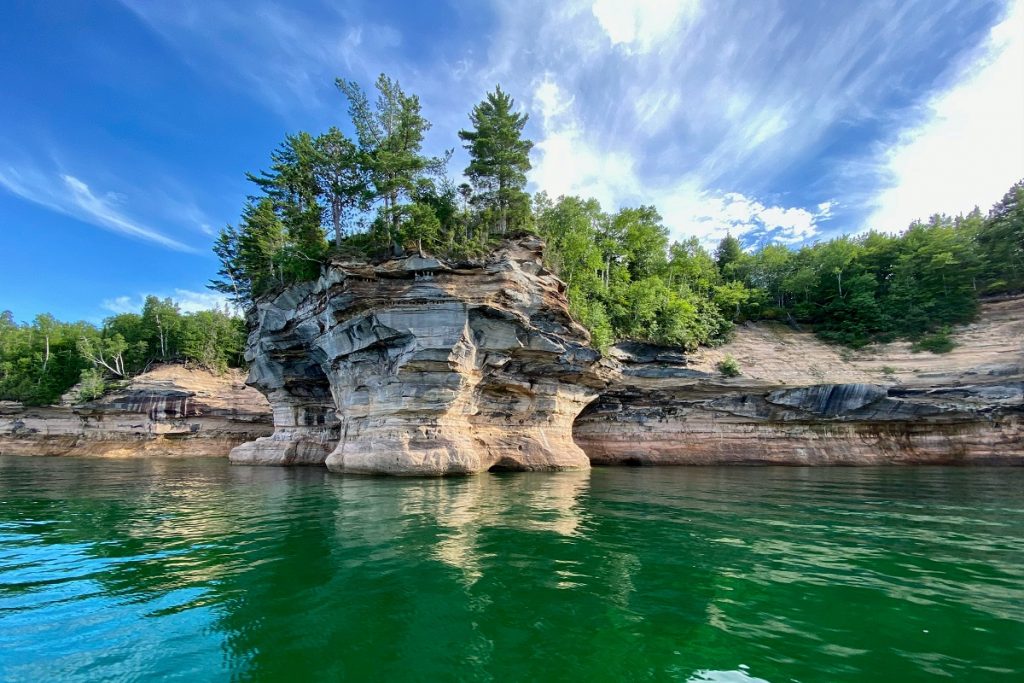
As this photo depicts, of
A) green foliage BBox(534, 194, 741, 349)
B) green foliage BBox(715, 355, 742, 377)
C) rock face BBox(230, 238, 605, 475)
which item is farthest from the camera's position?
green foliage BBox(534, 194, 741, 349)

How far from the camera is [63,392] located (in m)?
37.3

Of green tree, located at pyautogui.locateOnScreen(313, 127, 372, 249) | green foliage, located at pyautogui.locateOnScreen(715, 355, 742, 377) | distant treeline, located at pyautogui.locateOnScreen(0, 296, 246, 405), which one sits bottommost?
green foliage, located at pyautogui.locateOnScreen(715, 355, 742, 377)

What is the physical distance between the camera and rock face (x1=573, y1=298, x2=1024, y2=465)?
22547 mm

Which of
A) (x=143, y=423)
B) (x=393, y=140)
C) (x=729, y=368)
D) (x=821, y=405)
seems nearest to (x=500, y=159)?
(x=393, y=140)

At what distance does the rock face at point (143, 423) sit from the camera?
34.6 metres

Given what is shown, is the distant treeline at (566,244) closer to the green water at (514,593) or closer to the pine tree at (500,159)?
the pine tree at (500,159)

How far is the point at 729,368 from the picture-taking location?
2525cm

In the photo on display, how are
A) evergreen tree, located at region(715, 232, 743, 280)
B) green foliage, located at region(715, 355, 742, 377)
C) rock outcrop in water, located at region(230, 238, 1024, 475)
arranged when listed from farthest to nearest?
evergreen tree, located at region(715, 232, 743, 280), green foliage, located at region(715, 355, 742, 377), rock outcrop in water, located at region(230, 238, 1024, 475)

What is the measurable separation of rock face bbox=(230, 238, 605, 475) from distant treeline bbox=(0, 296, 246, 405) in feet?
71.8

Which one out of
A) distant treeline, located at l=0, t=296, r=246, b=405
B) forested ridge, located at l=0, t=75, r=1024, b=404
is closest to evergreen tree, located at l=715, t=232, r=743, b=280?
forested ridge, located at l=0, t=75, r=1024, b=404

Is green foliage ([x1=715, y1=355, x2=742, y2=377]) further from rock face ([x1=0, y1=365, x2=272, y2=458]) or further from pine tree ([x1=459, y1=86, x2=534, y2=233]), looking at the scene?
rock face ([x1=0, y1=365, x2=272, y2=458])

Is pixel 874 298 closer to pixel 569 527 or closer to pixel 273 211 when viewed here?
pixel 569 527

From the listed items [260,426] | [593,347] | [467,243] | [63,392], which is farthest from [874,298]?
[63,392]

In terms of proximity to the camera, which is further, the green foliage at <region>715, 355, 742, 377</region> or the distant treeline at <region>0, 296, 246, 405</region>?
the distant treeline at <region>0, 296, 246, 405</region>
